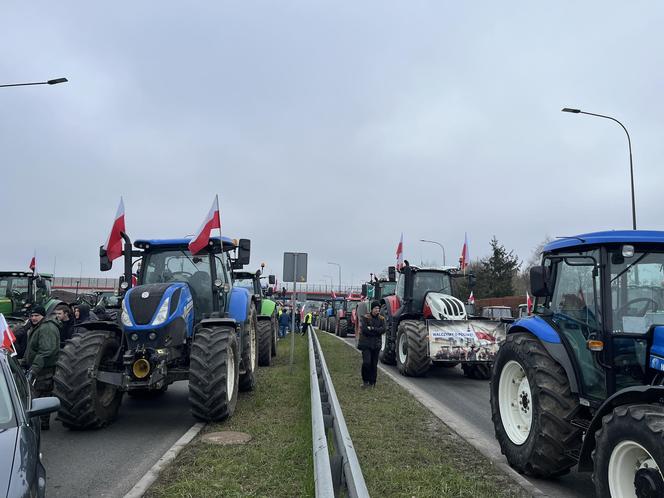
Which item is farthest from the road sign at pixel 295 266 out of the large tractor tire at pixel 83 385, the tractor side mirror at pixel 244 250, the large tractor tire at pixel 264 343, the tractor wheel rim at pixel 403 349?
the large tractor tire at pixel 83 385

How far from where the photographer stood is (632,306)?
4.74m

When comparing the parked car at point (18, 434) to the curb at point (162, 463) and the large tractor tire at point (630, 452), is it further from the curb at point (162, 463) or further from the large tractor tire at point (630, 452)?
the large tractor tire at point (630, 452)

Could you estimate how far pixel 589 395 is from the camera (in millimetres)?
4922

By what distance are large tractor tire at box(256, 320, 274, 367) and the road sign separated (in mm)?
1321

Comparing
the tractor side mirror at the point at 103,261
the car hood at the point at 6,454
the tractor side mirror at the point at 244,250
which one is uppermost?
the tractor side mirror at the point at 244,250

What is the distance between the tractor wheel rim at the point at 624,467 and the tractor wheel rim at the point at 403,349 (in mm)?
8337

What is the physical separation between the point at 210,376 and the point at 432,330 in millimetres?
6099

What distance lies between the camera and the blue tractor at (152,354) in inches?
275

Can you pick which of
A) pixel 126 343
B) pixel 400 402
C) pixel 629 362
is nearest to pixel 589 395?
pixel 629 362

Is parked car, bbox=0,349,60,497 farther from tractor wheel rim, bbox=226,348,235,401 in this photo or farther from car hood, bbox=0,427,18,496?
tractor wheel rim, bbox=226,348,235,401

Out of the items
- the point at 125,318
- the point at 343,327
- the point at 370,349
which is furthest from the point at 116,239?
the point at 343,327

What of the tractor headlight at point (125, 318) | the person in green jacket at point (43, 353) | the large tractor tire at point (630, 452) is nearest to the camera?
the large tractor tire at point (630, 452)

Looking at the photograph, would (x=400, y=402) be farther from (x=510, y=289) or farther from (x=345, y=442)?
(x=510, y=289)

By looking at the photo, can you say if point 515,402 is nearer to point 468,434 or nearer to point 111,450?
point 468,434
